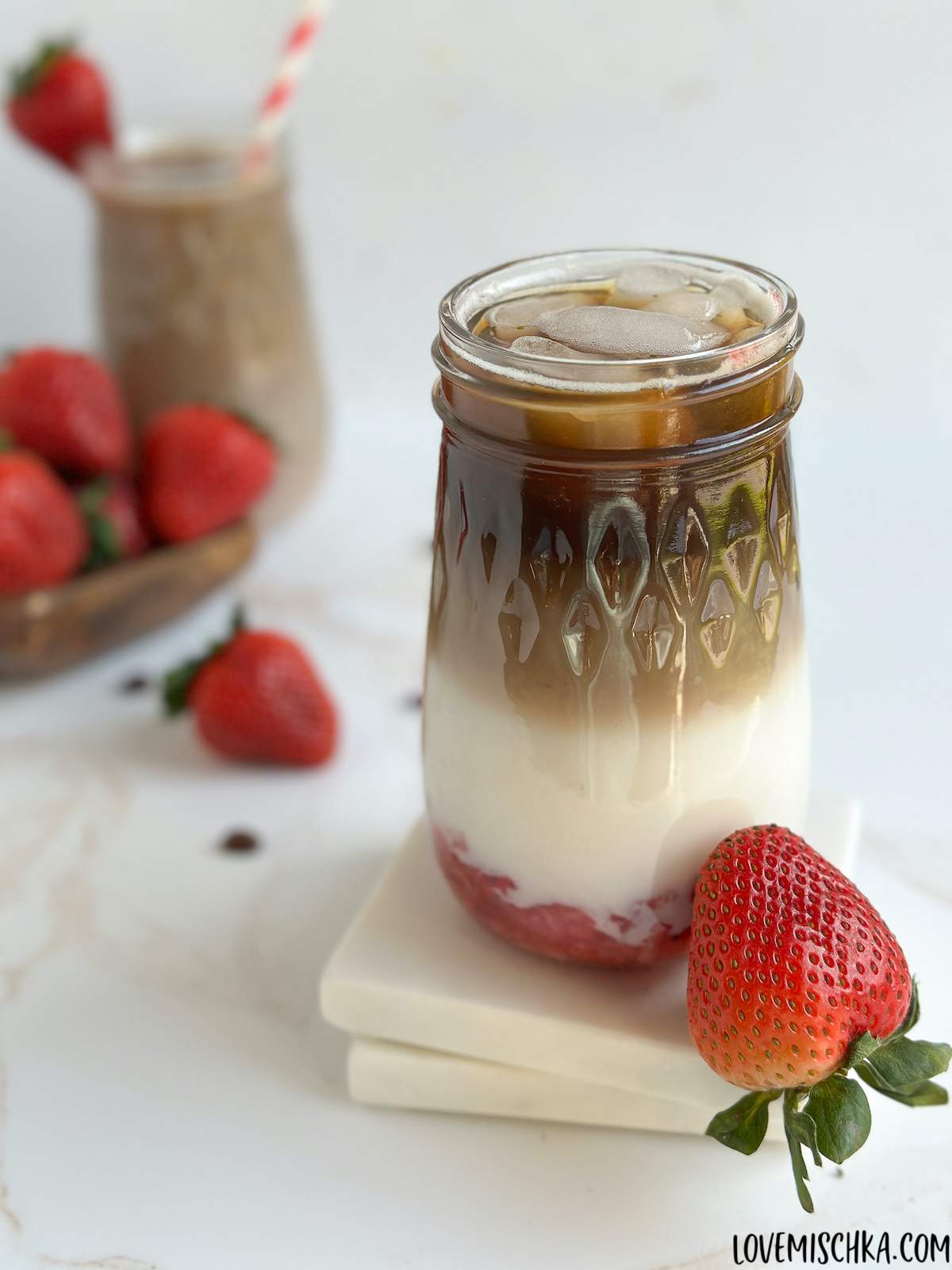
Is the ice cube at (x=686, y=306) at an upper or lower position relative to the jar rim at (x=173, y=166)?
upper

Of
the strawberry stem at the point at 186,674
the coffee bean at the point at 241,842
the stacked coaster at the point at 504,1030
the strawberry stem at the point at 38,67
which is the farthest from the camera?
the strawberry stem at the point at 38,67

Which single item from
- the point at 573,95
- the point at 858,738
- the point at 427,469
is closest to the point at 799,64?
the point at 573,95

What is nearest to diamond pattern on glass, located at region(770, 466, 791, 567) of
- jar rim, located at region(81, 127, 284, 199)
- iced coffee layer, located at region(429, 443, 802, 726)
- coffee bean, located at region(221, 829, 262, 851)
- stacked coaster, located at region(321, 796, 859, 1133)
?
iced coffee layer, located at region(429, 443, 802, 726)

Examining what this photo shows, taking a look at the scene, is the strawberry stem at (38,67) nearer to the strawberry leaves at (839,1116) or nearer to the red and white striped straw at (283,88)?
the red and white striped straw at (283,88)

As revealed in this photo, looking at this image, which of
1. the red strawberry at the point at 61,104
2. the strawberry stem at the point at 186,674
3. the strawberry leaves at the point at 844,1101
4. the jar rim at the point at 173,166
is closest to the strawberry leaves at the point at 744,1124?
the strawberry leaves at the point at 844,1101

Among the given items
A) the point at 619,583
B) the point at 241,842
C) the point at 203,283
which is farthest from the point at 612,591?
the point at 203,283

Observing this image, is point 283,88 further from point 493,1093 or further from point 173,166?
point 493,1093

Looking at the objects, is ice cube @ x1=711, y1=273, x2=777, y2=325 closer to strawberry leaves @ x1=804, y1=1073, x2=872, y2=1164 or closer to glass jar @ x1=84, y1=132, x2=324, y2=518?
strawberry leaves @ x1=804, y1=1073, x2=872, y2=1164

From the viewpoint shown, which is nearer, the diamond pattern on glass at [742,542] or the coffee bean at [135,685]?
the diamond pattern on glass at [742,542]
